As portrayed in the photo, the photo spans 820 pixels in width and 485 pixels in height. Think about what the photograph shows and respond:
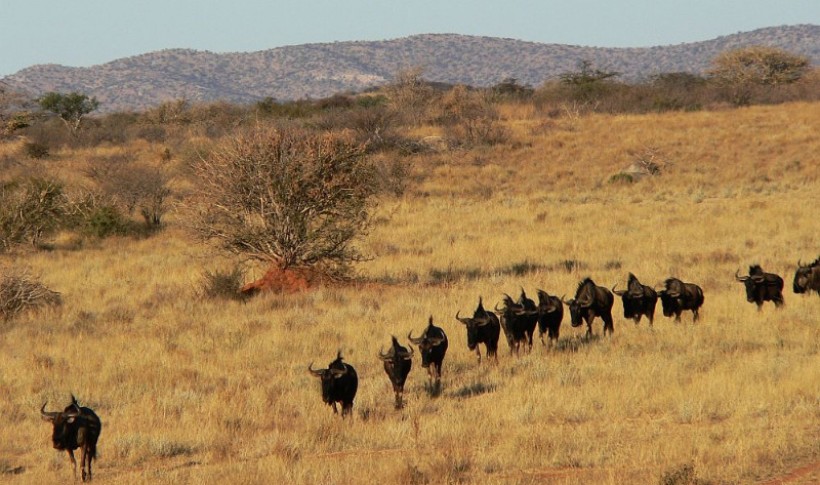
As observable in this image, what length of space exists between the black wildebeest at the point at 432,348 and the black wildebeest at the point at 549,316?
7.69ft

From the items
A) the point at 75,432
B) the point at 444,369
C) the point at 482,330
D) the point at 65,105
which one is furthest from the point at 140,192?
the point at 65,105

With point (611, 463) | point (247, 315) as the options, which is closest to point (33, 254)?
point (247, 315)

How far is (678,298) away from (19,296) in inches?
451

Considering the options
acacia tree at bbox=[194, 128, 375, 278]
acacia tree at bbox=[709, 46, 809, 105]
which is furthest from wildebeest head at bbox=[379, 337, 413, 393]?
acacia tree at bbox=[709, 46, 809, 105]

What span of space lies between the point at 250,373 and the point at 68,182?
26.3m

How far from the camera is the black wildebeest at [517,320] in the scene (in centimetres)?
1261

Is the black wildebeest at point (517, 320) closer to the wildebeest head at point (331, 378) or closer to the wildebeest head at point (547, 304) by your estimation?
the wildebeest head at point (547, 304)

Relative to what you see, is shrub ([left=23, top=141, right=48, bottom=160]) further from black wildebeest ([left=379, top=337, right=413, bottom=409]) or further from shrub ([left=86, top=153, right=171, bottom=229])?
black wildebeest ([left=379, top=337, right=413, bottom=409])

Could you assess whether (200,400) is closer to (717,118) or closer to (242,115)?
(717,118)

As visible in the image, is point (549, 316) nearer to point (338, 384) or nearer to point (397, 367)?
point (397, 367)

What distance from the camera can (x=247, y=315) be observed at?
16.4m

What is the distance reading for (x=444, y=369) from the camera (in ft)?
39.7

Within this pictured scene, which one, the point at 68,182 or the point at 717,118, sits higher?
the point at 717,118

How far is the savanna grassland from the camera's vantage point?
7.93 metres
